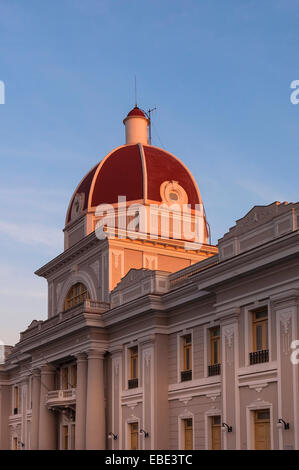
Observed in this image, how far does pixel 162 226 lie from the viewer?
39.0 m

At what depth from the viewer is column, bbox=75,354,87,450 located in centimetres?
3300

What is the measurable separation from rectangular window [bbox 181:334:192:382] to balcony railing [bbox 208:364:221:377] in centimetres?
153

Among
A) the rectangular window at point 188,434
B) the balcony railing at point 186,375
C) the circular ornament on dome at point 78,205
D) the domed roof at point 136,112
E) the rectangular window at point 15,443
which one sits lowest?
the rectangular window at point 15,443

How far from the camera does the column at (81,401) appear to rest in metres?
33.0

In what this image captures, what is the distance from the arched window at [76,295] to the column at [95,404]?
4844mm

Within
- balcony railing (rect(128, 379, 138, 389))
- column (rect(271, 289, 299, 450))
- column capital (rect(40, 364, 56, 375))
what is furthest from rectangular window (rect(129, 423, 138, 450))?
column (rect(271, 289, 299, 450))

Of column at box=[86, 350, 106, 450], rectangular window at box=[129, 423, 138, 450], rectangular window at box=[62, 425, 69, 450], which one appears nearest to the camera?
rectangular window at box=[129, 423, 138, 450]

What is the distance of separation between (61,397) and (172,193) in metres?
12.7

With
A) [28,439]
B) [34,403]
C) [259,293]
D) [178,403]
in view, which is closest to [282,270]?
[259,293]

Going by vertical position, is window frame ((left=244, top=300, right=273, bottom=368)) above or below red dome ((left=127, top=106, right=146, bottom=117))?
below

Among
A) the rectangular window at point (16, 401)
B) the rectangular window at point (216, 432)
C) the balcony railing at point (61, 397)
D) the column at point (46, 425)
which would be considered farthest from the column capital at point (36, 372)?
the rectangular window at point (216, 432)

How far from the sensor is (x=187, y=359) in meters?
28.2

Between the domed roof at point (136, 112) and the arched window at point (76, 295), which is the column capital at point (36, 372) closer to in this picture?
the arched window at point (76, 295)

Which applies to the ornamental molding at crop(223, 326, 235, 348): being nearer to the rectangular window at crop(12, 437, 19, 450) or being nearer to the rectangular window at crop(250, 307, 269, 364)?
the rectangular window at crop(250, 307, 269, 364)
